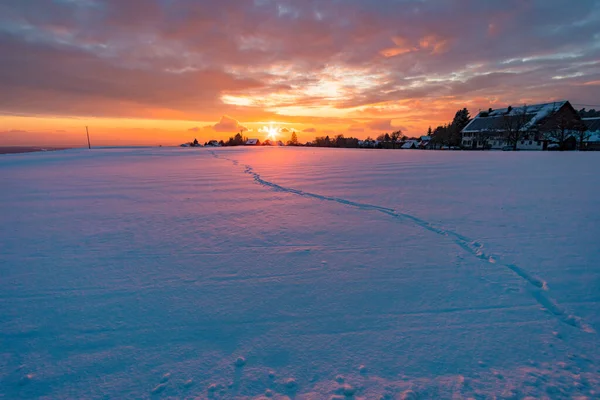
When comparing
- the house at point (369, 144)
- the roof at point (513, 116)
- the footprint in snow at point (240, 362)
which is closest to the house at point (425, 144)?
the roof at point (513, 116)

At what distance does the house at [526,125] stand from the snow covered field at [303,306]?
5343 centimetres

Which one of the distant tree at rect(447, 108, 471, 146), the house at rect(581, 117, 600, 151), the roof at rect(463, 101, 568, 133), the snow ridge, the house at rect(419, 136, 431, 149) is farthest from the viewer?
the house at rect(419, 136, 431, 149)

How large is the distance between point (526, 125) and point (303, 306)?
Result: 6254cm

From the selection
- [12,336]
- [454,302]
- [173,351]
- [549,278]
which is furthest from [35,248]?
[549,278]

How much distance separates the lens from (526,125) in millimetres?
49188

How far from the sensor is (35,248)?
168 inches

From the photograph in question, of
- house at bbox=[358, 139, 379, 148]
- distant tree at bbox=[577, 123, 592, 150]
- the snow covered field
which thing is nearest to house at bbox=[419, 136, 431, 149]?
house at bbox=[358, 139, 379, 148]

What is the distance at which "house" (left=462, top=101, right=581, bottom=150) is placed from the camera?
4659 centimetres

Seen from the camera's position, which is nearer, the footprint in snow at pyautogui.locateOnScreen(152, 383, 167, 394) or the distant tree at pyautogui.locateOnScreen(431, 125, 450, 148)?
the footprint in snow at pyautogui.locateOnScreen(152, 383, 167, 394)

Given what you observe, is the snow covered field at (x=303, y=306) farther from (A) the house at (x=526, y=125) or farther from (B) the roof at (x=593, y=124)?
(B) the roof at (x=593, y=124)

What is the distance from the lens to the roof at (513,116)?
49.5 m

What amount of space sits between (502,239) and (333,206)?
10.9ft

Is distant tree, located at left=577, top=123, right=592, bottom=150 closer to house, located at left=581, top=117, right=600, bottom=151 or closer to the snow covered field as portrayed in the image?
house, located at left=581, top=117, right=600, bottom=151

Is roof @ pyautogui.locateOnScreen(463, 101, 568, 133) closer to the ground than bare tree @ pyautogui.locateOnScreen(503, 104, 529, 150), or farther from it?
farther from it
